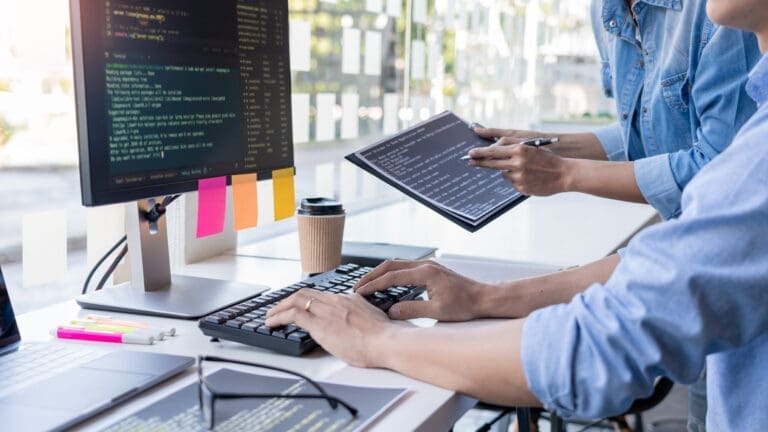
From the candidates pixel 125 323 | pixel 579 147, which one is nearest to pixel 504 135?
pixel 579 147

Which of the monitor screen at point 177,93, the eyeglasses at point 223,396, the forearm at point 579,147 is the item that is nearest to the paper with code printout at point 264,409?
the eyeglasses at point 223,396

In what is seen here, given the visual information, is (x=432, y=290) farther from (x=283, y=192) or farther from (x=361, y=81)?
(x=361, y=81)

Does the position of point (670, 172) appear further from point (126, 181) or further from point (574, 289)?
point (126, 181)

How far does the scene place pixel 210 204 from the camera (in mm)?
1321

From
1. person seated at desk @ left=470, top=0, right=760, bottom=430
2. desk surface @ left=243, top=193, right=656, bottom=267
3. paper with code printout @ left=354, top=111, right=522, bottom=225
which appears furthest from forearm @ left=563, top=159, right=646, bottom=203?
desk surface @ left=243, top=193, right=656, bottom=267

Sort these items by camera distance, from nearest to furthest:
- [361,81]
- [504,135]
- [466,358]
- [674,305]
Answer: [674,305] → [466,358] → [504,135] → [361,81]

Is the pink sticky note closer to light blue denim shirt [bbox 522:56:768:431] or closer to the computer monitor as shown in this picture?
the computer monitor

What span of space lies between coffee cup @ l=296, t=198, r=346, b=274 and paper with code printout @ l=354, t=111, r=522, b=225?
14cm

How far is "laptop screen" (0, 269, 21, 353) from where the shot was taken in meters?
1.02

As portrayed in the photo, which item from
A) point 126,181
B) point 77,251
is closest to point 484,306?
point 126,181

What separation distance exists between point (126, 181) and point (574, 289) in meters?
0.68

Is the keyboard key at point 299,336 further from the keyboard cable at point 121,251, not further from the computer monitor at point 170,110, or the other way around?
the keyboard cable at point 121,251

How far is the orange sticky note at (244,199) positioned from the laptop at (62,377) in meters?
0.41

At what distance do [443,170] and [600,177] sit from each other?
31cm
